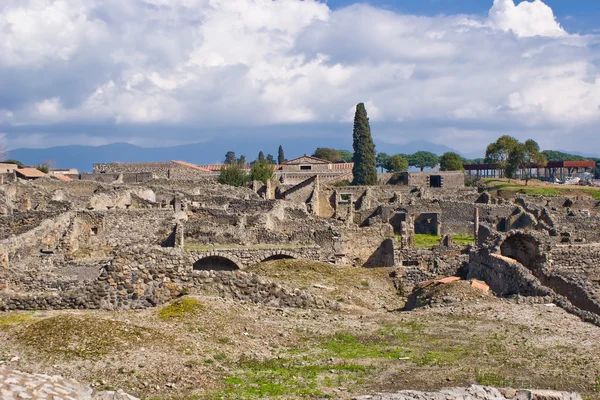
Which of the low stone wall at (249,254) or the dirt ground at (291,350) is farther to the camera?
the low stone wall at (249,254)

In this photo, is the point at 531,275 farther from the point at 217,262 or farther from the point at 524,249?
the point at 217,262

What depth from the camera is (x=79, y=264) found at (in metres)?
24.4

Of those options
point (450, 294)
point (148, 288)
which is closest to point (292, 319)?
point (148, 288)

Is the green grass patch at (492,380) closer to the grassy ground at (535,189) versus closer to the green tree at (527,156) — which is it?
the grassy ground at (535,189)

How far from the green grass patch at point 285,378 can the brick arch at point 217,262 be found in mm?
15730

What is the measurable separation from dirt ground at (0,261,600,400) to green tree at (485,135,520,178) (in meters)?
108

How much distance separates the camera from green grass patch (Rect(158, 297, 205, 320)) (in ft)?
49.2

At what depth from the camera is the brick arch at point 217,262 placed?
28.7 m

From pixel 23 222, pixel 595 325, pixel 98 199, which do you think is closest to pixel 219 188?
pixel 98 199

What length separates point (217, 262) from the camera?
29.1 meters

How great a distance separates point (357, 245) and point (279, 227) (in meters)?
4.09

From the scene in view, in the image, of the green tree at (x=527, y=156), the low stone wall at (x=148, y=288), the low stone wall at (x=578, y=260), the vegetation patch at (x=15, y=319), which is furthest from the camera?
the green tree at (x=527, y=156)

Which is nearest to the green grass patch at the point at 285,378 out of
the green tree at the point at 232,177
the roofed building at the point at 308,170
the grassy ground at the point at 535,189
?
the green tree at the point at 232,177

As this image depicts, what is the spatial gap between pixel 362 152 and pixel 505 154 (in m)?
39.1
